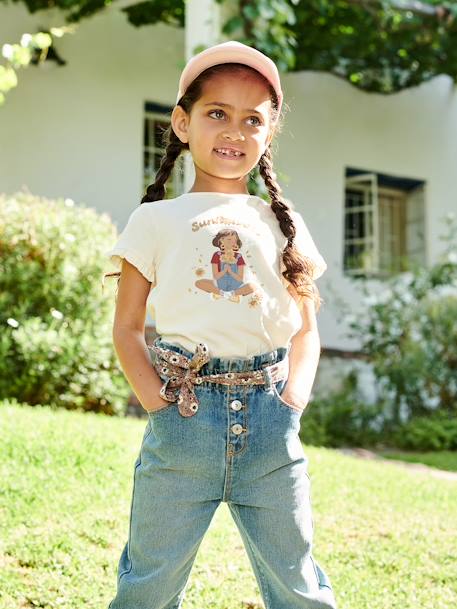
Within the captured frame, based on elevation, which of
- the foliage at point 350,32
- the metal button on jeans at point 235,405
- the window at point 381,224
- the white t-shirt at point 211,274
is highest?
the foliage at point 350,32

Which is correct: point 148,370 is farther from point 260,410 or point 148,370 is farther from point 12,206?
point 12,206

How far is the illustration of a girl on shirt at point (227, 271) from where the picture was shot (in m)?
2.02

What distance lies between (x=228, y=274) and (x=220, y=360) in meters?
0.21

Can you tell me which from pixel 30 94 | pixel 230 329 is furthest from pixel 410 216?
pixel 230 329

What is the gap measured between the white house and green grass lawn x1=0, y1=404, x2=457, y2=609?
400cm

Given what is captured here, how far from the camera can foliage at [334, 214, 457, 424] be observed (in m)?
7.75

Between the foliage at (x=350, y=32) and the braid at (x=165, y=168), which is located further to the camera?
the foliage at (x=350, y=32)

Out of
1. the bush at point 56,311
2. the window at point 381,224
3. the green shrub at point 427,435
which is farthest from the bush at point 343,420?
the window at point 381,224

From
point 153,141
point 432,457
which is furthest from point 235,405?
point 153,141

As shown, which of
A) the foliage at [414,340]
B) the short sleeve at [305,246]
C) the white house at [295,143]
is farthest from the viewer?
the white house at [295,143]

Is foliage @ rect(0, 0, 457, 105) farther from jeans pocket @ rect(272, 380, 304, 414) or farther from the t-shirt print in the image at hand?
jeans pocket @ rect(272, 380, 304, 414)

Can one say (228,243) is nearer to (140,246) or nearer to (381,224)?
(140,246)

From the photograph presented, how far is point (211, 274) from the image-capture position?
Answer: 2027 millimetres

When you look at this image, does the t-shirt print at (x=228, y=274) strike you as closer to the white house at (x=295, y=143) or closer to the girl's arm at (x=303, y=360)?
the girl's arm at (x=303, y=360)
